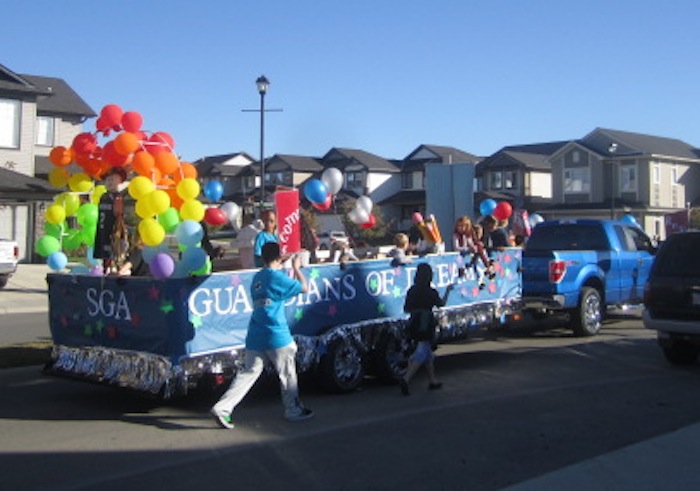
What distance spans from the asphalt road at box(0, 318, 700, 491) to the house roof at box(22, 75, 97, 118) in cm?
2849

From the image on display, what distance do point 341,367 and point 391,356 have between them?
0.79m

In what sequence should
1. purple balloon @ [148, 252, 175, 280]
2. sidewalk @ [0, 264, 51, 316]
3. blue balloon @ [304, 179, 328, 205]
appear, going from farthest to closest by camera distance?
sidewalk @ [0, 264, 51, 316]
blue balloon @ [304, 179, 328, 205]
purple balloon @ [148, 252, 175, 280]

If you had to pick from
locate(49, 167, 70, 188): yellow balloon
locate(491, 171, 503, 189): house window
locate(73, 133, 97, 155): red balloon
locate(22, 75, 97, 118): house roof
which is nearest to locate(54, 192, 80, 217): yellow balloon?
locate(49, 167, 70, 188): yellow balloon

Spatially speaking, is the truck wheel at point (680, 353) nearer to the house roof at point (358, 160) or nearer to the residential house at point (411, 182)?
the residential house at point (411, 182)

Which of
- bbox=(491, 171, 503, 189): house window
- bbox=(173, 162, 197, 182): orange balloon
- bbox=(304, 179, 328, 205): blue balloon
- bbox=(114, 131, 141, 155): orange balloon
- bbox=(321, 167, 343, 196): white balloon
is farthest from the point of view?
bbox=(491, 171, 503, 189): house window

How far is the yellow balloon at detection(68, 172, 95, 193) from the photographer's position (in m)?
9.01

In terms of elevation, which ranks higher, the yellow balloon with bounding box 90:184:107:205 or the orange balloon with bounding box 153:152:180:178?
the orange balloon with bounding box 153:152:180:178

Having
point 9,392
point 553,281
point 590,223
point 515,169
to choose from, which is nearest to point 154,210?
point 9,392

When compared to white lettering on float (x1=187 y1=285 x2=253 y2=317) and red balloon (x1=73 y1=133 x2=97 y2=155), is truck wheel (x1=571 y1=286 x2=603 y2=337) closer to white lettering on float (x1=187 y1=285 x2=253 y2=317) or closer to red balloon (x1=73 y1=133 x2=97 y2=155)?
white lettering on float (x1=187 y1=285 x2=253 y2=317)

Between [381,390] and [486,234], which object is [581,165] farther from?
[381,390]

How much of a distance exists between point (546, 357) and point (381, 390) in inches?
126

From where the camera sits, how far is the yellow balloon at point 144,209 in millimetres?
7426

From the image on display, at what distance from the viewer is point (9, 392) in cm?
846

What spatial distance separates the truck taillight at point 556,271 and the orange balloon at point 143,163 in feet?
22.0
